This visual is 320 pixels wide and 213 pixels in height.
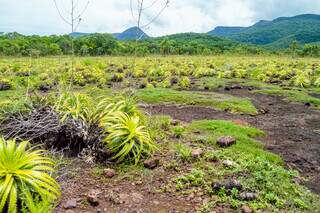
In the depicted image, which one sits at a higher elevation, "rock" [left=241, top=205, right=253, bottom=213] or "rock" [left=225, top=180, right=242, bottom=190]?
"rock" [left=225, top=180, right=242, bottom=190]

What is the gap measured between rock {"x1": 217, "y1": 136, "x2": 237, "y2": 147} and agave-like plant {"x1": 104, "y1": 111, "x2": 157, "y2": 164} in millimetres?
1287

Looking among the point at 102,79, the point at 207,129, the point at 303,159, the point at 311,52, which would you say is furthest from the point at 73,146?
the point at 311,52

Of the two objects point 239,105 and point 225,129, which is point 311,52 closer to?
point 239,105

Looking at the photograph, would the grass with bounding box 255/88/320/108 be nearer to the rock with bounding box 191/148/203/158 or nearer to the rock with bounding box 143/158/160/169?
the rock with bounding box 191/148/203/158

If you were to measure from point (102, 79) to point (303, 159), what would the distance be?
1154 cm

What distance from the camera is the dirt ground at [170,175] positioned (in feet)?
14.3

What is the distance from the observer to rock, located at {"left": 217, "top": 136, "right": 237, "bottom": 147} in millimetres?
6445

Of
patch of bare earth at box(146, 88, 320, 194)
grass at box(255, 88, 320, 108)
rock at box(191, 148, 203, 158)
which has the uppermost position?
grass at box(255, 88, 320, 108)

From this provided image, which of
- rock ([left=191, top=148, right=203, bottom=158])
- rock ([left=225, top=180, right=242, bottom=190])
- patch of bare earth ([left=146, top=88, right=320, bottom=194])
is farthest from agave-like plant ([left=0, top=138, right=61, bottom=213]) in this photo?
patch of bare earth ([left=146, top=88, right=320, bottom=194])

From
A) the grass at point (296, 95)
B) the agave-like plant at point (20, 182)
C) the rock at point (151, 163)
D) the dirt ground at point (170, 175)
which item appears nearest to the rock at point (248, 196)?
the dirt ground at point (170, 175)

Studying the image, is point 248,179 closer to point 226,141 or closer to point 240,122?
point 226,141

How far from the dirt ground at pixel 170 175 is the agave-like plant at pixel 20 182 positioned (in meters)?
0.39

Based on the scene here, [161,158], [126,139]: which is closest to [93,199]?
[126,139]

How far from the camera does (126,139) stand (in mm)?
5523
